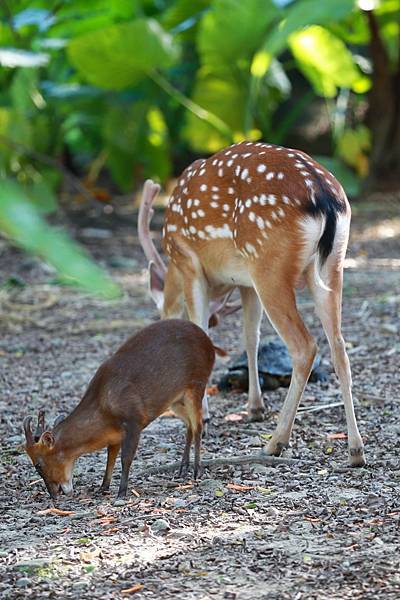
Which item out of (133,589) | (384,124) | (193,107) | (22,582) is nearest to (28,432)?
(22,582)

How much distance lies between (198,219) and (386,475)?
1.49 metres

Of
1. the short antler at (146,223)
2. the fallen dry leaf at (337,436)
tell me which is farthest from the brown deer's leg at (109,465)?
the short antler at (146,223)

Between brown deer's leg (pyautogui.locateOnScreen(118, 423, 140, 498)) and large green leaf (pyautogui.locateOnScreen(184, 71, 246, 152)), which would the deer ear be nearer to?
brown deer's leg (pyautogui.locateOnScreen(118, 423, 140, 498))

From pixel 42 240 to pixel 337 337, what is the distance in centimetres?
331

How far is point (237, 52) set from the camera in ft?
38.7

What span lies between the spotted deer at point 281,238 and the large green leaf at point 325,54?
6979 millimetres

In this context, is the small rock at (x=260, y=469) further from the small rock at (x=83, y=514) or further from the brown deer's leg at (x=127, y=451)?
the small rock at (x=83, y=514)

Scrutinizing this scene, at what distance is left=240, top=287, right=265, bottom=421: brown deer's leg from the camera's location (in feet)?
16.7

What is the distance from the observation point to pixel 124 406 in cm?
396

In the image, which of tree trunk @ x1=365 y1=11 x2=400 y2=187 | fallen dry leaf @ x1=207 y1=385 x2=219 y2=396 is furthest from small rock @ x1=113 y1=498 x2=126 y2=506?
tree trunk @ x1=365 y1=11 x2=400 y2=187

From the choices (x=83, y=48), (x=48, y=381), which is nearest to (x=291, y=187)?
(x=48, y=381)

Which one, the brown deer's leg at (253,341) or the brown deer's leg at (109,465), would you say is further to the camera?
the brown deer's leg at (253,341)

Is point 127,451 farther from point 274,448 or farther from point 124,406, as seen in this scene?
point 274,448

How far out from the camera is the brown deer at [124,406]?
3.96m
